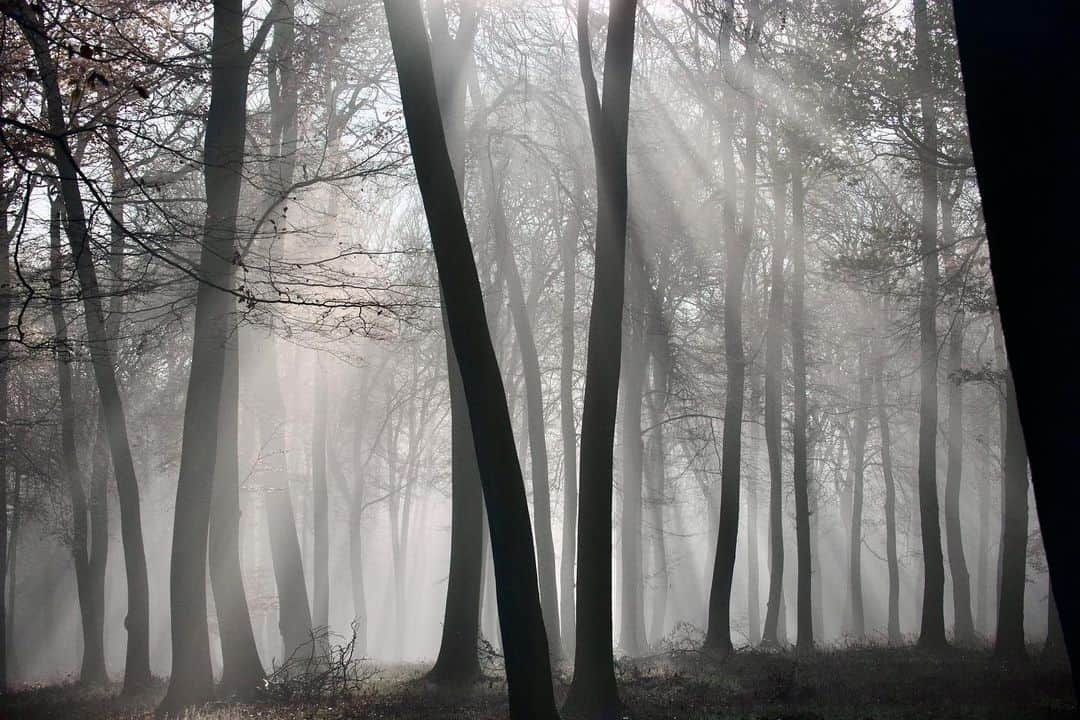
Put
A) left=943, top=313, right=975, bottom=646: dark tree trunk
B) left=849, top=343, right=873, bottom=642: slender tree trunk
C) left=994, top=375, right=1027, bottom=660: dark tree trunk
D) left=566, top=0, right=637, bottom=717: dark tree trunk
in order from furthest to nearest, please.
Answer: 1. left=849, top=343, right=873, bottom=642: slender tree trunk
2. left=943, top=313, right=975, bottom=646: dark tree trunk
3. left=994, top=375, right=1027, bottom=660: dark tree trunk
4. left=566, top=0, right=637, bottom=717: dark tree trunk

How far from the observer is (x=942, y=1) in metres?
14.1

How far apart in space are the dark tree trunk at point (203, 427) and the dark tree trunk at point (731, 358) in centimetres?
887

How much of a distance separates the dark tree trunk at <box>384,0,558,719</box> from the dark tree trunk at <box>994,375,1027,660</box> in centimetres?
1027

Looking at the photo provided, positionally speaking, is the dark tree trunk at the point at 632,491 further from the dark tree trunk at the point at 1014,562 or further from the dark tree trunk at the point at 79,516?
the dark tree trunk at the point at 79,516

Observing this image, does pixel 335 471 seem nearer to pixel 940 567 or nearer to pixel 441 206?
pixel 940 567

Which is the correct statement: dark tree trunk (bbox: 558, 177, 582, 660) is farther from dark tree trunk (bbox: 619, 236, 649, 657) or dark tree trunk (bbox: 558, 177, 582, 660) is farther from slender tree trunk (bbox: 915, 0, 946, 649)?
slender tree trunk (bbox: 915, 0, 946, 649)

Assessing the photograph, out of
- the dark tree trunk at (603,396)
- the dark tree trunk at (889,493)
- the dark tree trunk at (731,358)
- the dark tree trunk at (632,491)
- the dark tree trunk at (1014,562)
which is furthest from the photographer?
the dark tree trunk at (889,493)

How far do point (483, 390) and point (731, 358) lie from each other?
1067 cm

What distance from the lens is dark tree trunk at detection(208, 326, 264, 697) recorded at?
12.3 meters

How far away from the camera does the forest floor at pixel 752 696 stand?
9.77 m

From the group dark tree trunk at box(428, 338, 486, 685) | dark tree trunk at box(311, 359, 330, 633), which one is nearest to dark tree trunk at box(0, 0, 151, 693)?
dark tree trunk at box(428, 338, 486, 685)

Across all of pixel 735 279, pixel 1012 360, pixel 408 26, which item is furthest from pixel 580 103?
pixel 1012 360

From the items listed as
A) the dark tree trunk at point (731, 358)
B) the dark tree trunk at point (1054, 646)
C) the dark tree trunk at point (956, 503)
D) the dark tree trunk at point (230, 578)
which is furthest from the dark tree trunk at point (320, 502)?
the dark tree trunk at point (1054, 646)

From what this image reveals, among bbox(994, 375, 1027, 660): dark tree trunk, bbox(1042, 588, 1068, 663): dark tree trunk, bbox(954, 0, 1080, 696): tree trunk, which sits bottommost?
bbox(1042, 588, 1068, 663): dark tree trunk
